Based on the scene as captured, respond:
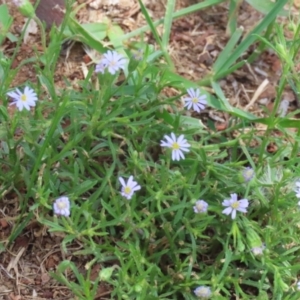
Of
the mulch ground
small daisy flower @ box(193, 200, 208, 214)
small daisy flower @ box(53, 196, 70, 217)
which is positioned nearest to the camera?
small daisy flower @ box(53, 196, 70, 217)

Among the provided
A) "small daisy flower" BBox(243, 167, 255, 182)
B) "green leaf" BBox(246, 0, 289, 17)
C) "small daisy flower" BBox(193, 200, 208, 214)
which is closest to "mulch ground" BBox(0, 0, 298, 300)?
"green leaf" BBox(246, 0, 289, 17)

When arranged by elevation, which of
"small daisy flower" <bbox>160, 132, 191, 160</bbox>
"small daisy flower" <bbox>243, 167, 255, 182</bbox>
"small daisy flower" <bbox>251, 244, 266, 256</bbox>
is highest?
"small daisy flower" <bbox>160, 132, 191, 160</bbox>

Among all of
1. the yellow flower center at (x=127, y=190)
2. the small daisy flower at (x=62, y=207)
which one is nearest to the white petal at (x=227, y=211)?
the yellow flower center at (x=127, y=190)

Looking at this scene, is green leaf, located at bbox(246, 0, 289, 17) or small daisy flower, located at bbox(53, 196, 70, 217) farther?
green leaf, located at bbox(246, 0, 289, 17)

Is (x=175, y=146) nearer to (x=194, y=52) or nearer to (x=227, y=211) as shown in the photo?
(x=227, y=211)

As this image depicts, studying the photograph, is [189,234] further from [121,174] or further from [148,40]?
[148,40]

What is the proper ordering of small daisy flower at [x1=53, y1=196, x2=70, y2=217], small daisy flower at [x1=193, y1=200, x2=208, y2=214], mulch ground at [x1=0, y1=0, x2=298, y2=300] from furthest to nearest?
mulch ground at [x1=0, y1=0, x2=298, y2=300] → small daisy flower at [x1=193, y1=200, x2=208, y2=214] → small daisy flower at [x1=53, y1=196, x2=70, y2=217]

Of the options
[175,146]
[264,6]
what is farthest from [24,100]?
[264,6]

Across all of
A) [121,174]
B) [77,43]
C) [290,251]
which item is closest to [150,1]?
[77,43]

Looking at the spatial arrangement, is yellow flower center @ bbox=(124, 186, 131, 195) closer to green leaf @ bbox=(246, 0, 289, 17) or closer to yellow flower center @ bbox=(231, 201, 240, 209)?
yellow flower center @ bbox=(231, 201, 240, 209)

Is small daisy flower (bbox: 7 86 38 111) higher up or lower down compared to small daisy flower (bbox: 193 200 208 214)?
higher up
